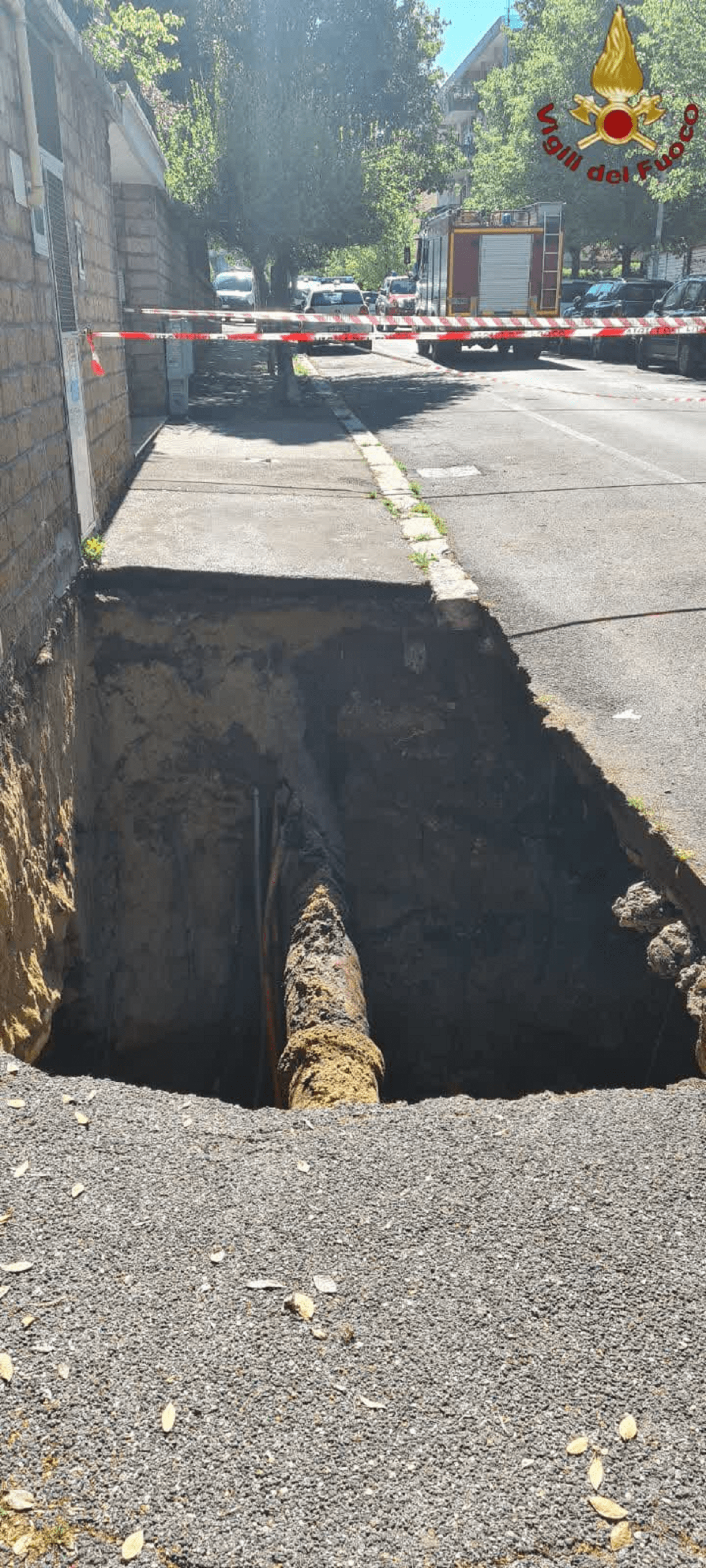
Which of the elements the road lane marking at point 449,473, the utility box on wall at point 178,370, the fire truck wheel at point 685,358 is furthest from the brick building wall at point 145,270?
the fire truck wheel at point 685,358

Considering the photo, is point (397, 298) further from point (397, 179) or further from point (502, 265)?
point (397, 179)

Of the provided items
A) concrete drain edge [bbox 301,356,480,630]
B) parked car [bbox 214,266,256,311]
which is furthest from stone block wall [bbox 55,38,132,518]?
parked car [bbox 214,266,256,311]

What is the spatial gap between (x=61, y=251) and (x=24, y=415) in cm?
201

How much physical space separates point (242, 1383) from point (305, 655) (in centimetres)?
523

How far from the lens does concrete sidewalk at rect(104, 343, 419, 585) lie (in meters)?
7.09

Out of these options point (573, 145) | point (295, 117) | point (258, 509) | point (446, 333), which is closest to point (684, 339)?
point (446, 333)

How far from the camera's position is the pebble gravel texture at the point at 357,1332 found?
2.06m

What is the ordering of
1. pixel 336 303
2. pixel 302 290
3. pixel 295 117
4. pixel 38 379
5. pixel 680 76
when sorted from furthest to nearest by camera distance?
1. pixel 302 290
2. pixel 336 303
3. pixel 680 76
4. pixel 295 117
5. pixel 38 379

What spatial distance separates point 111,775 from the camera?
23.3ft

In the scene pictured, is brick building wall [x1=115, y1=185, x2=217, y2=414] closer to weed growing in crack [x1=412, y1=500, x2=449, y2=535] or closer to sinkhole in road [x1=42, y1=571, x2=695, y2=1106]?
weed growing in crack [x1=412, y1=500, x2=449, y2=535]

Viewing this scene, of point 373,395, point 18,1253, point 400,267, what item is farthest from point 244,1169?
point 400,267

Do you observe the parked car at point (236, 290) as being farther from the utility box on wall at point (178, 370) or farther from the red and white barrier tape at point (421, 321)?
the utility box on wall at point (178, 370)

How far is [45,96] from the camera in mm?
6543

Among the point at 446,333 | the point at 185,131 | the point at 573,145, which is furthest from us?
the point at 573,145
